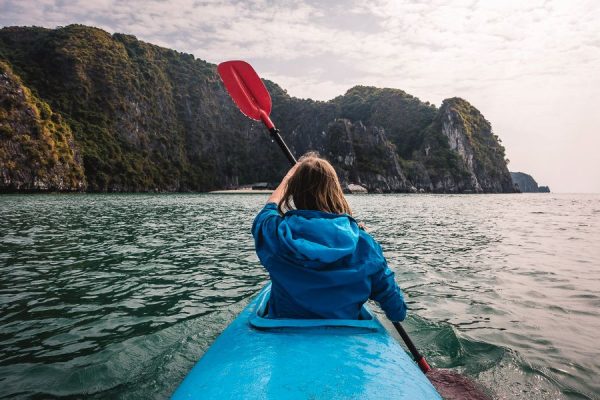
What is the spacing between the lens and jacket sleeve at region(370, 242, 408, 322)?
2576 millimetres

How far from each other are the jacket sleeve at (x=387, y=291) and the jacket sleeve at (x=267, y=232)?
0.73 m

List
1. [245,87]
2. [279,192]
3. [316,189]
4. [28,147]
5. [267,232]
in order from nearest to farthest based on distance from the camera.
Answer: [267,232] → [316,189] → [279,192] → [245,87] → [28,147]

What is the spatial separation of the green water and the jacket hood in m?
2.52

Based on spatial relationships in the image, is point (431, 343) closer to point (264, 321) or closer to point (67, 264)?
point (264, 321)

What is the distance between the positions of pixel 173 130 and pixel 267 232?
145608 mm

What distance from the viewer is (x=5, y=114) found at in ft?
203

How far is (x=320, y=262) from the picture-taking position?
2.26 m

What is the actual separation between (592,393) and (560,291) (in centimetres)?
460

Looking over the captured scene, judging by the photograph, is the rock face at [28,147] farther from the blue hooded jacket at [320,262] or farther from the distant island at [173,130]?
the blue hooded jacket at [320,262]

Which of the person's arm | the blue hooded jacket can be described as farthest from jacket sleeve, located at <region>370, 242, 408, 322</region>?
the person's arm

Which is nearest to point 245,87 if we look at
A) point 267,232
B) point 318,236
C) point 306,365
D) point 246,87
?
point 246,87

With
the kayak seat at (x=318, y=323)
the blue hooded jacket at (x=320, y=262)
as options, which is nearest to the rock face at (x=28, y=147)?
the kayak seat at (x=318, y=323)

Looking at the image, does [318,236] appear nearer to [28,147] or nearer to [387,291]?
[387,291]

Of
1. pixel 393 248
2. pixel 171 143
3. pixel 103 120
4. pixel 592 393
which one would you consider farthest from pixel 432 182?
pixel 592 393
